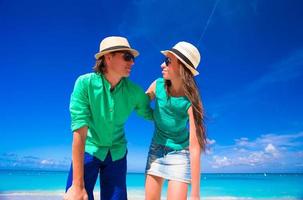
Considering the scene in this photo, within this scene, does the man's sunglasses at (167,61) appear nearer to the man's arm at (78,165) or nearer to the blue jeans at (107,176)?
the blue jeans at (107,176)

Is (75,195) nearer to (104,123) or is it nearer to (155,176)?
(104,123)

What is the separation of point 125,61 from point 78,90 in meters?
0.59

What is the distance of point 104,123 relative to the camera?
3920 mm

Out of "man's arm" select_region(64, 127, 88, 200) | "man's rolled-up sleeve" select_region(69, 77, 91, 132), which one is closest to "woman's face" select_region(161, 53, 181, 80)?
"man's rolled-up sleeve" select_region(69, 77, 91, 132)

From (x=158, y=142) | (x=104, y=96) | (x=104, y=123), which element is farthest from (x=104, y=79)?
(x=158, y=142)

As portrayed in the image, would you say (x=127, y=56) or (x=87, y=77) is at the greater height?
(x=127, y=56)

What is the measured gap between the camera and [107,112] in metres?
3.92

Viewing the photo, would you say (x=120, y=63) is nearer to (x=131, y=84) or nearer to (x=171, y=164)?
(x=131, y=84)

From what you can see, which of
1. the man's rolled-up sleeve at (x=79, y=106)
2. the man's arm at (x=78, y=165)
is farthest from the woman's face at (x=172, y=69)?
the man's arm at (x=78, y=165)

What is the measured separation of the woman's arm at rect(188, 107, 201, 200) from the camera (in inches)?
163

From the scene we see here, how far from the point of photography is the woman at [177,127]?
14.1 ft

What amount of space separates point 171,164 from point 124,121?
744 millimetres

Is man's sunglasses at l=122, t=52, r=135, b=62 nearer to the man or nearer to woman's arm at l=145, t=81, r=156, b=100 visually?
the man

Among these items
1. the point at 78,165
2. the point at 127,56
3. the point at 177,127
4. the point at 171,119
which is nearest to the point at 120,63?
the point at 127,56
